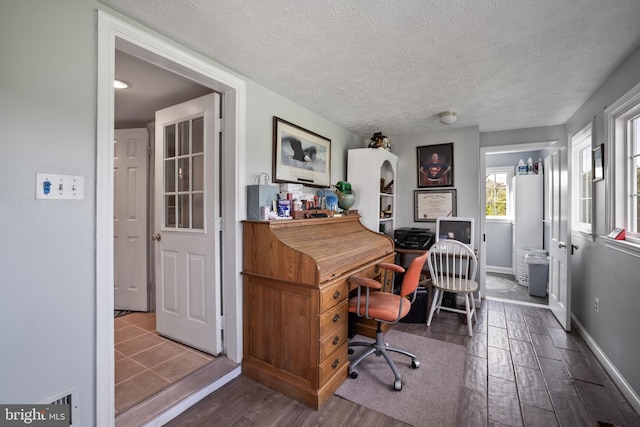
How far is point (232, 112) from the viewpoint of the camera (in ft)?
7.09

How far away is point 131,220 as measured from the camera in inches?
129

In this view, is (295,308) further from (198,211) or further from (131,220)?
(131,220)

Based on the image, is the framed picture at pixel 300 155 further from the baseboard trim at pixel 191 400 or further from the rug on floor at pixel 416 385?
the rug on floor at pixel 416 385

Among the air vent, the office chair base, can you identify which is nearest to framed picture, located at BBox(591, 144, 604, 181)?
the office chair base

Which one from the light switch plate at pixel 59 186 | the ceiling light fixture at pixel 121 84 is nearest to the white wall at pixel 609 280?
the light switch plate at pixel 59 186

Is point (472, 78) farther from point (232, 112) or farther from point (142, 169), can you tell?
point (142, 169)

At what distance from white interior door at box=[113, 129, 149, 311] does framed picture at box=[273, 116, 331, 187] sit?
1766 millimetres

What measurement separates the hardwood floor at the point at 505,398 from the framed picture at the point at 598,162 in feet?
5.01

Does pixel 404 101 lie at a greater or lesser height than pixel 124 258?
greater

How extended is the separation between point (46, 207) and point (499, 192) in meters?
6.17

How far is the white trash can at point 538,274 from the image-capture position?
4.02 m

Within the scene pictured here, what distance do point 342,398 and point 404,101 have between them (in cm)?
256

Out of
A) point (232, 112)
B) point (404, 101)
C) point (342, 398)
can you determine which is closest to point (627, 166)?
point (404, 101)

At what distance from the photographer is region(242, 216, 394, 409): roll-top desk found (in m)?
1.84
